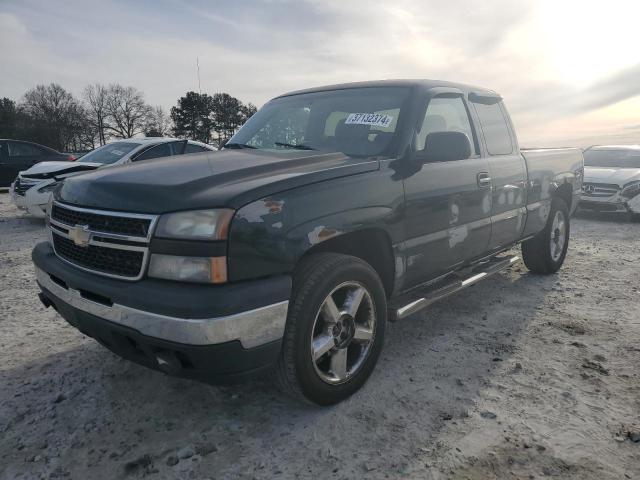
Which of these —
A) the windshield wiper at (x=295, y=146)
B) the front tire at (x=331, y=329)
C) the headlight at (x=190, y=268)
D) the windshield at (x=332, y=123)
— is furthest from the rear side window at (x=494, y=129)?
the headlight at (x=190, y=268)

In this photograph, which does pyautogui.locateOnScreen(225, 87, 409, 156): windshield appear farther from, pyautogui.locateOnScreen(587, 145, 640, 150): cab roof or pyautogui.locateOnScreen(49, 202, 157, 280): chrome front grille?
pyautogui.locateOnScreen(587, 145, 640, 150): cab roof

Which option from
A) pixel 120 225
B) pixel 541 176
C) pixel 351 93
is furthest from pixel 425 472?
pixel 541 176

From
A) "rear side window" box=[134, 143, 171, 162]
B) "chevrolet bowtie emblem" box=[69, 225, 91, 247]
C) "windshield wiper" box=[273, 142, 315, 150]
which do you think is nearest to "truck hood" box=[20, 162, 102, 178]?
"rear side window" box=[134, 143, 171, 162]

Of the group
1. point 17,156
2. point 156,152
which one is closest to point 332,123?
point 156,152

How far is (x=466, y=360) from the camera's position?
3.29 metres

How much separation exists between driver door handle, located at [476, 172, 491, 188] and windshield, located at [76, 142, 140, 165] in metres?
6.82

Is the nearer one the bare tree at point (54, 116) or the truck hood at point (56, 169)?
the truck hood at point (56, 169)

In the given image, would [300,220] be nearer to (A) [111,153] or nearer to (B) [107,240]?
(B) [107,240]

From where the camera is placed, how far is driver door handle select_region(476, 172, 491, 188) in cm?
371

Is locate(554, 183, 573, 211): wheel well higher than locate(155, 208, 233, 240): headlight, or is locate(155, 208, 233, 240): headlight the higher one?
locate(155, 208, 233, 240): headlight

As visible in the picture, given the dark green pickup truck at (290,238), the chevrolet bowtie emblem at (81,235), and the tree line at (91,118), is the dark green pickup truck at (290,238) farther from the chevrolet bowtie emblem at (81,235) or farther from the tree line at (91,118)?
the tree line at (91,118)

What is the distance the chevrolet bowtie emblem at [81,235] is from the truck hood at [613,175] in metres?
10.6

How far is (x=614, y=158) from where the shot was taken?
451 inches

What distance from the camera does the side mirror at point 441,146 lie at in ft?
10.0
